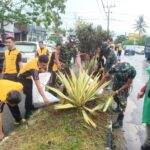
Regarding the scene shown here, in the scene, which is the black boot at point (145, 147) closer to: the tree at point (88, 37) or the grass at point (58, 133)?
the grass at point (58, 133)

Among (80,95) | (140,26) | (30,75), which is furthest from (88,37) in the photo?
(140,26)

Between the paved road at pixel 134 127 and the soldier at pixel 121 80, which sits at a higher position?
the soldier at pixel 121 80

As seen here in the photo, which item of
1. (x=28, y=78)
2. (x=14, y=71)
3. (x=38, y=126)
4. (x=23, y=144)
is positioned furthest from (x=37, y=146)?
(x=14, y=71)

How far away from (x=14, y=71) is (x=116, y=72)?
2384mm

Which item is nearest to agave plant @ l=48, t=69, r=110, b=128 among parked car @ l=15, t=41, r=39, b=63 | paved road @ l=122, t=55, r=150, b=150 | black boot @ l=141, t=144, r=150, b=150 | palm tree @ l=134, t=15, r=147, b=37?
paved road @ l=122, t=55, r=150, b=150

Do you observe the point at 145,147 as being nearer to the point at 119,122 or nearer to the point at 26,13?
the point at 119,122

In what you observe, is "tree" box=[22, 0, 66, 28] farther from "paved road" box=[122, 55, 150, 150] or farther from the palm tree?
the palm tree

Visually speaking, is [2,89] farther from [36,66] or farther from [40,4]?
[40,4]

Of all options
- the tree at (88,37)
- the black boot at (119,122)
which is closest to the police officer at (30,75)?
the black boot at (119,122)

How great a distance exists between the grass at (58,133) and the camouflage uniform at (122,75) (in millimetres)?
536

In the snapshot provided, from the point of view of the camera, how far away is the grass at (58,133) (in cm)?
506

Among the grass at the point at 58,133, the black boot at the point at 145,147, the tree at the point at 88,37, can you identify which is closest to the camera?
the grass at the point at 58,133

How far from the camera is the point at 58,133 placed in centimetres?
552

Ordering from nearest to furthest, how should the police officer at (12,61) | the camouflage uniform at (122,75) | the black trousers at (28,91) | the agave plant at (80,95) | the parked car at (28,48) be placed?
1. the agave plant at (80,95)
2. the camouflage uniform at (122,75)
3. the black trousers at (28,91)
4. the police officer at (12,61)
5. the parked car at (28,48)
